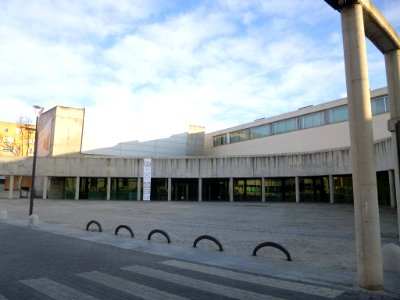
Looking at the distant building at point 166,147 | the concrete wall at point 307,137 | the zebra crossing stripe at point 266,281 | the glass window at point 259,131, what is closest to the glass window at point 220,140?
the concrete wall at point 307,137

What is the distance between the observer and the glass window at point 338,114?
142ft

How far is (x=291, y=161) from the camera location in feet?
140

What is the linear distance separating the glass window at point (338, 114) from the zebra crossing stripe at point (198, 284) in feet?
127

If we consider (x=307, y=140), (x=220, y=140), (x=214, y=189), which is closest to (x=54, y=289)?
(x=214, y=189)

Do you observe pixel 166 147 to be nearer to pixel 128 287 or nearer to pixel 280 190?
pixel 280 190

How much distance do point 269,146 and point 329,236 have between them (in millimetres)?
38833

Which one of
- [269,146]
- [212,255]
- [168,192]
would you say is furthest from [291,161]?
[212,255]

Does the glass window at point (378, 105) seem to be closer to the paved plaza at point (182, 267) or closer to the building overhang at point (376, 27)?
the paved plaza at point (182, 267)

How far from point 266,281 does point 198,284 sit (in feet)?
4.71

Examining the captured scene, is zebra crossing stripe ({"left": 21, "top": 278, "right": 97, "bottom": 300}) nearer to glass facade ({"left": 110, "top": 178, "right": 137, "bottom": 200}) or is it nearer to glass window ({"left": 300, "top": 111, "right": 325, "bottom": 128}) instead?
glass window ({"left": 300, "top": 111, "right": 325, "bottom": 128})

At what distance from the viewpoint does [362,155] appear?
727 centimetres

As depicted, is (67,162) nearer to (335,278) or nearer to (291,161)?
(291,161)

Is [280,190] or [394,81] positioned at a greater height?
[394,81]

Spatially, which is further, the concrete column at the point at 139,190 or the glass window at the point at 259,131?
the glass window at the point at 259,131
